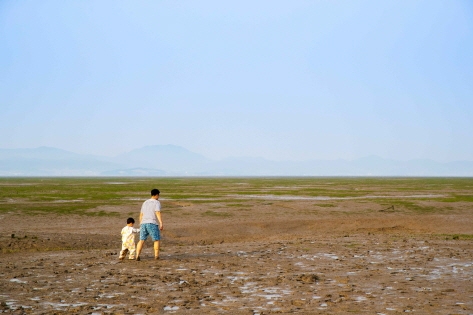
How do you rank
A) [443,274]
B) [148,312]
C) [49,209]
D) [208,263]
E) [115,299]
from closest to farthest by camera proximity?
[148,312] < [115,299] < [443,274] < [208,263] < [49,209]

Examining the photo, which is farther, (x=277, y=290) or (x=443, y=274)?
(x=443, y=274)

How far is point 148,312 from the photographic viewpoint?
9273mm

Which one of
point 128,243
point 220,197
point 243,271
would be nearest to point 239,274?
A: point 243,271

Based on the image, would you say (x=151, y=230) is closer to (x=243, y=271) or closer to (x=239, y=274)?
(x=243, y=271)

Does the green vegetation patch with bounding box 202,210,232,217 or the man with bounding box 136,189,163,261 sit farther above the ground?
the man with bounding box 136,189,163,261

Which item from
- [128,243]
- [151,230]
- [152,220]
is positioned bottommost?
[128,243]

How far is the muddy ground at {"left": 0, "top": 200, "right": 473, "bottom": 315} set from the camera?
32.2 ft

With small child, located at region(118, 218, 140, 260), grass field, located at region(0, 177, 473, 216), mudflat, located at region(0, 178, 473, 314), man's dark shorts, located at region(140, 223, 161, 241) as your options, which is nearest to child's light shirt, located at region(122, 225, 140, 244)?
small child, located at region(118, 218, 140, 260)

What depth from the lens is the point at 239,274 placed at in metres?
13.3

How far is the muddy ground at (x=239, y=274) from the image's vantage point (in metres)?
9.81

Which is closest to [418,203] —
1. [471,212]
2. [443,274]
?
[471,212]

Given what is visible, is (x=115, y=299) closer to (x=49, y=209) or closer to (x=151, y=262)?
(x=151, y=262)

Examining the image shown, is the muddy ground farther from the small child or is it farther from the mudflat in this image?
the small child

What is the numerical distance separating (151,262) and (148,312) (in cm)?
627
